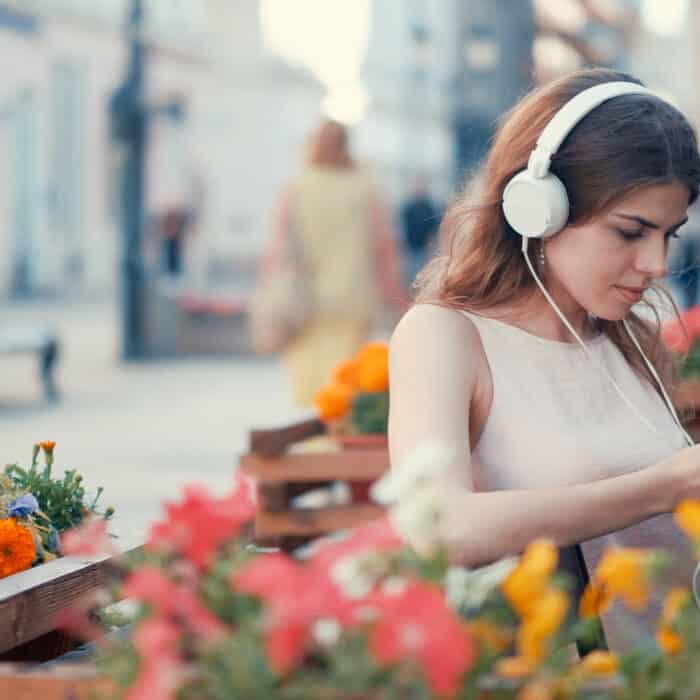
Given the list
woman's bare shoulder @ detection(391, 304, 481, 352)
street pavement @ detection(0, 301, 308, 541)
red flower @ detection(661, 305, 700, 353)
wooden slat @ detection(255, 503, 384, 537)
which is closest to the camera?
woman's bare shoulder @ detection(391, 304, 481, 352)

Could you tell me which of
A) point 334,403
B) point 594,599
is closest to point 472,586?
point 594,599

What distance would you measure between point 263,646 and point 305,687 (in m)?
0.05

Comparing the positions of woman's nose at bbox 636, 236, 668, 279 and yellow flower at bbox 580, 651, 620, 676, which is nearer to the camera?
yellow flower at bbox 580, 651, 620, 676

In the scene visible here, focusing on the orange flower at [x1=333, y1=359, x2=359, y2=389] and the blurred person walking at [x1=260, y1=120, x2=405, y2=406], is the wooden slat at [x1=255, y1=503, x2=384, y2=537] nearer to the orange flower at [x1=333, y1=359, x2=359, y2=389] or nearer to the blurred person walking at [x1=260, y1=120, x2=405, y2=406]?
the orange flower at [x1=333, y1=359, x2=359, y2=389]

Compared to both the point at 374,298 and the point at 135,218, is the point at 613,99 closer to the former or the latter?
the point at 374,298

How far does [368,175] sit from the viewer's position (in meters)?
7.47

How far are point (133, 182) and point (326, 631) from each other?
617 inches

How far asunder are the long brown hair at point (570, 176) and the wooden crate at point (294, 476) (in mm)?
1804

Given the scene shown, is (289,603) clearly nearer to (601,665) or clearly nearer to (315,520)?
(601,665)

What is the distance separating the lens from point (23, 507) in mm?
2287

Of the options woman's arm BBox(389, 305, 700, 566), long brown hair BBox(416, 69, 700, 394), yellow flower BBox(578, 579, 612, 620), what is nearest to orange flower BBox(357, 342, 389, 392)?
long brown hair BBox(416, 69, 700, 394)

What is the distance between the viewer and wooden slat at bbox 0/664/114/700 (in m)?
1.32

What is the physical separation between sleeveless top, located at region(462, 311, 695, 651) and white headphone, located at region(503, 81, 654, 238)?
172 mm

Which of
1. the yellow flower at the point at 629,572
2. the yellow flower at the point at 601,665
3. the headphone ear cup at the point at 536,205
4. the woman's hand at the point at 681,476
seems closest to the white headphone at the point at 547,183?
the headphone ear cup at the point at 536,205
